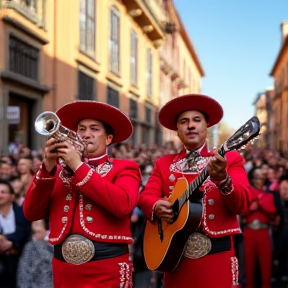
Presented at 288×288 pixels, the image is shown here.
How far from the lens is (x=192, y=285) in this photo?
3.01m

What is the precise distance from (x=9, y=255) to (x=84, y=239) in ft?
7.15

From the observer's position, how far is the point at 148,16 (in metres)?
20.8

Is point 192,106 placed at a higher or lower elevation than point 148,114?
lower

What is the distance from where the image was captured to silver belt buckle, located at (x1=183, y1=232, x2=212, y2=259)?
299 cm

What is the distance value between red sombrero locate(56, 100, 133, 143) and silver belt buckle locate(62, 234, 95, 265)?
0.70 metres

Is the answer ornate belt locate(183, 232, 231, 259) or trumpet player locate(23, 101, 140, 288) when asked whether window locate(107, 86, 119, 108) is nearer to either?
trumpet player locate(23, 101, 140, 288)

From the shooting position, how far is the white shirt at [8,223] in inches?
194

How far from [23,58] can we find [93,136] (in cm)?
844

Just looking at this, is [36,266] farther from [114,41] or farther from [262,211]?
[114,41]

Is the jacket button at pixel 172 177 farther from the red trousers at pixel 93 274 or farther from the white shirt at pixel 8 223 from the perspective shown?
the white shirt at pixel 8 223

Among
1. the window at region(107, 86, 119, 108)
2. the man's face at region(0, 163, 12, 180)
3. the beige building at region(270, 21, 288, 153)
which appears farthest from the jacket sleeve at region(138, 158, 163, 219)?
the beige building at region(270, 21, 288, 153)

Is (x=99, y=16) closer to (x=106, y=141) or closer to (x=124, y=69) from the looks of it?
(x=124, y=69)

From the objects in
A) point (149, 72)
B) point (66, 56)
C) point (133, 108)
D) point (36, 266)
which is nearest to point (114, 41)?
point (133, 108)

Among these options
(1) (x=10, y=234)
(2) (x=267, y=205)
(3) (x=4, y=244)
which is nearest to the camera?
(3) (x=4, y=244)
